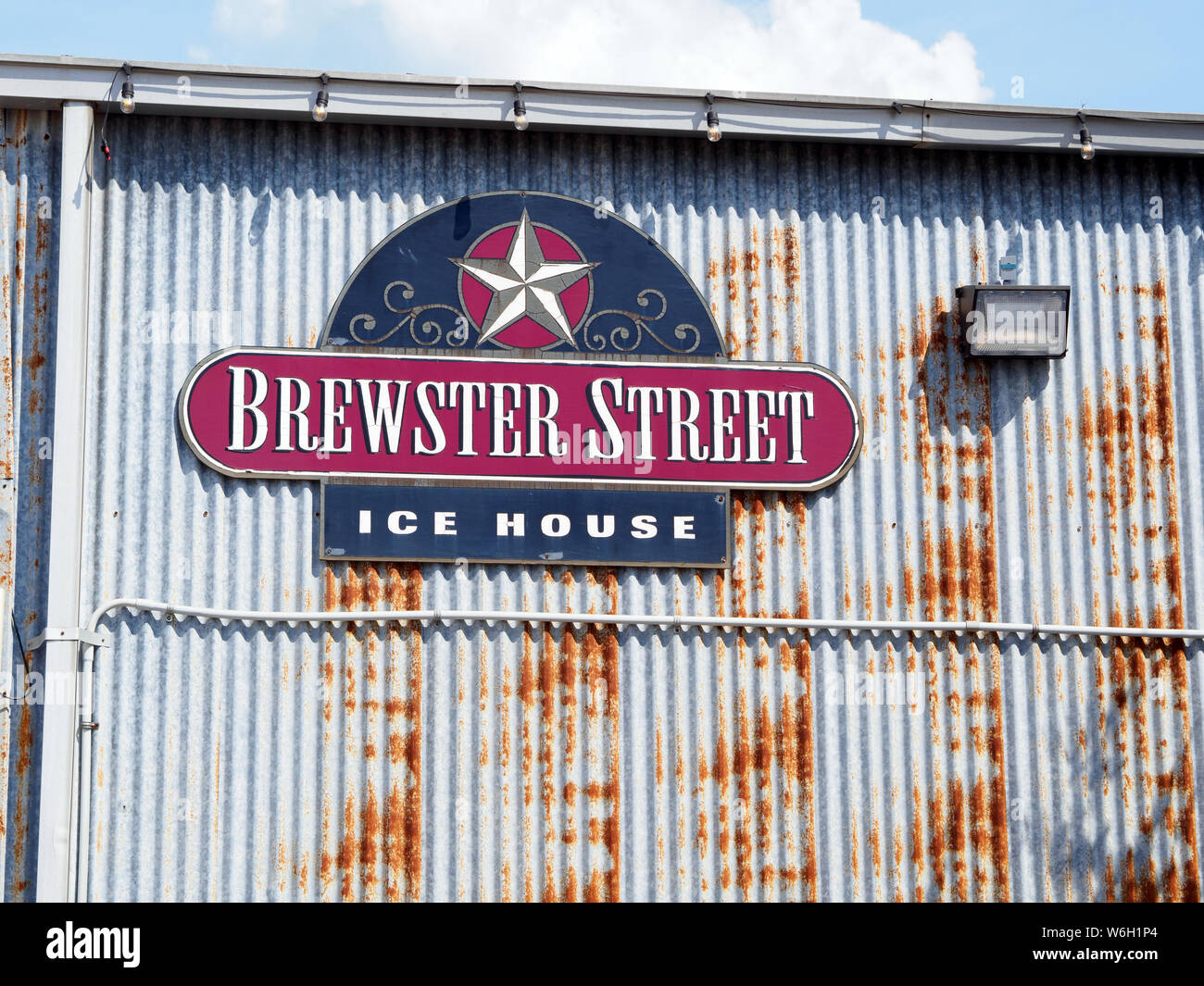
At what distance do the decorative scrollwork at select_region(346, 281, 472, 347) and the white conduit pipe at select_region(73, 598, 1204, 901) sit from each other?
1727 mm

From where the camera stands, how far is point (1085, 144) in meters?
8.18

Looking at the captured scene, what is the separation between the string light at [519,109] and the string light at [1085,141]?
3.73 meters

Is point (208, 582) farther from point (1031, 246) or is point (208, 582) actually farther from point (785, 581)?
point (1031, 246)

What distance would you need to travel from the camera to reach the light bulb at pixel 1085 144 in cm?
816

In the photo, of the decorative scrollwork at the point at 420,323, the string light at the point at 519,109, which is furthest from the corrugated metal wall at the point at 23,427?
the string light at the point at 519,109

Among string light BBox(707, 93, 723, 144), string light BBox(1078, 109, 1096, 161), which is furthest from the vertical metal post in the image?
string light BBox(1078, 109, 1096, 161)

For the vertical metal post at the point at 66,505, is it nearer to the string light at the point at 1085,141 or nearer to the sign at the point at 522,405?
the sign at the point at 522,405

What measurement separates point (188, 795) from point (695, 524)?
3.49 m

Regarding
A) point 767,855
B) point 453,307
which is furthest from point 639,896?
point 453,307

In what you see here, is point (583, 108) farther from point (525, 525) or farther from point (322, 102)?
point (525, 525)

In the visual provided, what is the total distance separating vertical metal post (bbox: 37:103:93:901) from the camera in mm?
7027

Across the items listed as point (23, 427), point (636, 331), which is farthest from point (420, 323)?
Result: point (23, 427)

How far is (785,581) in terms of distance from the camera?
7844 millimetres

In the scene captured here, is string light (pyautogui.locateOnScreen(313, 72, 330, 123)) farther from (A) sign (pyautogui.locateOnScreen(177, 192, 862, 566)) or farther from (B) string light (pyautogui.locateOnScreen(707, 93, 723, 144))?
(B) string light (pyautogui.locateOnScreen(707, 93, 723, 144))
